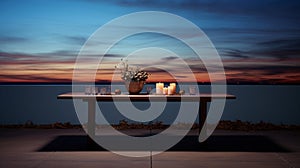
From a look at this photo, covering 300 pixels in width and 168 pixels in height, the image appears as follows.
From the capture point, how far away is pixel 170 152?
604cm

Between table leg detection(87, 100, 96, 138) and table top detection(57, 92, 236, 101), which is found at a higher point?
table top detection(57, 92, 236, 101)

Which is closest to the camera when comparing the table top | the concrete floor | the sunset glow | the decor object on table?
the concrete floor

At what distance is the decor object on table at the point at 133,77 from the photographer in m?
6.58

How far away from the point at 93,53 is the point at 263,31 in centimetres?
406

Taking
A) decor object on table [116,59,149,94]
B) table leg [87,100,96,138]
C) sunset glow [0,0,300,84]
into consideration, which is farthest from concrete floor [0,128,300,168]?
sunset glow [0,0,300,84]

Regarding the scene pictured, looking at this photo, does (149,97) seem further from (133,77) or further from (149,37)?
(149,37)

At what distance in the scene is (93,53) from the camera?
11555mm

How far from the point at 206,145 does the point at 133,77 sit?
4.24 feet

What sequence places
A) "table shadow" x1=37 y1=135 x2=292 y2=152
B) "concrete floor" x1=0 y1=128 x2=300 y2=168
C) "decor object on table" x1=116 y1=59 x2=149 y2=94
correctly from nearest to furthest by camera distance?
"concrete floor" x1=0 y1=128 x2=300 y2=168 → "table shadow" x1=37 y1=135 x2=292 y2=152 → "decor object on table" x1=116 y1=59 x2=149 y2=94

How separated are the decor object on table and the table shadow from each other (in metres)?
0.86

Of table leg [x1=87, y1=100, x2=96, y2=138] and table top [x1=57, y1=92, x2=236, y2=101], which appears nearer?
table top [x1=57, y1=92, x2=236, y2=101]

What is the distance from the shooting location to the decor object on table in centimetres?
658

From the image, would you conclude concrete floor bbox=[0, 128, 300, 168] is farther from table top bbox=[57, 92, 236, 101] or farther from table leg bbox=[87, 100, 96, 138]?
table top bbox=[57, 92, 236, 101]

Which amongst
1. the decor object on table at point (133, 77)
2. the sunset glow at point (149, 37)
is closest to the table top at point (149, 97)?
the decor object on table at point (133, 77)
